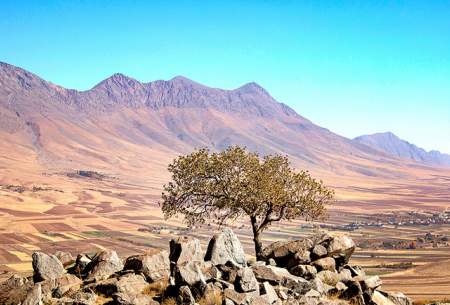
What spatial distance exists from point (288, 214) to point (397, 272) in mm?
Answer: 106633

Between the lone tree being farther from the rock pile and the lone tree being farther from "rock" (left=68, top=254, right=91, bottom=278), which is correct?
"rock" (left=68, top=254, right=91, bottom=278)

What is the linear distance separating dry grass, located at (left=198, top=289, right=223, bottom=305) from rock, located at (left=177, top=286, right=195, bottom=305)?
0.54 meters

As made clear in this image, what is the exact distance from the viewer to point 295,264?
3541 centimetres

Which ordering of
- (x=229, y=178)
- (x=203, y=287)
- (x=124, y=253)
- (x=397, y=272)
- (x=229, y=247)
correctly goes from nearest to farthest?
(x=203, y=287), (x=229, y=247), (x=229, y=178), (x=397, y=272), (x=124, y=253)

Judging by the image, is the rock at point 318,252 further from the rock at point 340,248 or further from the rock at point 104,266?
the rock at point 104,266

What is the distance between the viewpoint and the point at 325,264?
34.6m

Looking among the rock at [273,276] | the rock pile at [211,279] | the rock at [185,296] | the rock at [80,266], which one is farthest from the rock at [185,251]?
the rock at [80,266]

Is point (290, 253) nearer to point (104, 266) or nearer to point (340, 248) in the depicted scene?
point (340, 248)

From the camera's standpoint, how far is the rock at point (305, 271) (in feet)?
109

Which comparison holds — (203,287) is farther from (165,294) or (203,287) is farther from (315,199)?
(315,199)

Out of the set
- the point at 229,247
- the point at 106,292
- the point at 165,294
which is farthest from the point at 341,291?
the point at 106,292

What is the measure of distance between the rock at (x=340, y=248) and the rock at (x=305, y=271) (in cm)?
259

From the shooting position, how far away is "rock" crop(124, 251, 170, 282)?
30906 millimetres

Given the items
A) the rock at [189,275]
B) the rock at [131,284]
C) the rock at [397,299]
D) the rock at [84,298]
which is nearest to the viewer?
the rock at [84,298]
